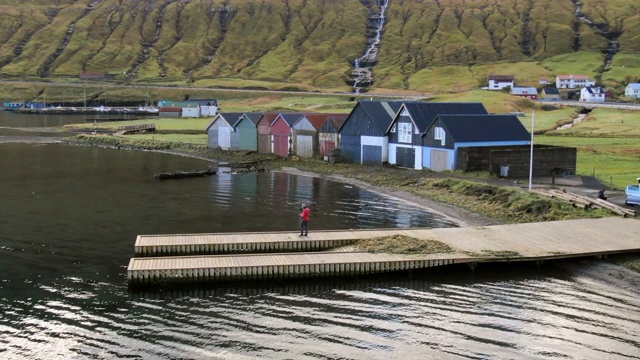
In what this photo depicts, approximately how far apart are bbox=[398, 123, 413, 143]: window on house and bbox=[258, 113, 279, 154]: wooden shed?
21.8m

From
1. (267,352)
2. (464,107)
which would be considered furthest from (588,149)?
(267,352)

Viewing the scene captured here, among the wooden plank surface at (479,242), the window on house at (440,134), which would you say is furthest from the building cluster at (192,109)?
the wooden plank surface at (479,242)

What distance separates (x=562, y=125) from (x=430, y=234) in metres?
78.4

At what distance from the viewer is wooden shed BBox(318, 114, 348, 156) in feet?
259

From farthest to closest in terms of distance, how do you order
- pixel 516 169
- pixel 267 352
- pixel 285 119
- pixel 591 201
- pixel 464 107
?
1. pixel 285 119
2. pixel 464 107
3. pixel 516 169
4. pixel 591 201
5. pixel 267 352

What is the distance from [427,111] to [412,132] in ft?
11.2

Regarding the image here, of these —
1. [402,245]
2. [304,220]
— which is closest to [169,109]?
[304,220]

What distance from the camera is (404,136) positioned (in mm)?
70250

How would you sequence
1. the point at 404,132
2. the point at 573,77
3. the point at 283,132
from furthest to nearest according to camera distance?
the point at 573,77, the point at 283,132, the point at 404,132

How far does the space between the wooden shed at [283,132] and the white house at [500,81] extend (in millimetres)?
115608

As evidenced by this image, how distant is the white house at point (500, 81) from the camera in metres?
190

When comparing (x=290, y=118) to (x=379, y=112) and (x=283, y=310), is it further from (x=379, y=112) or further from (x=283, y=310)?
(x=283, y=310)

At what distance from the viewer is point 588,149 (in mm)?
78125

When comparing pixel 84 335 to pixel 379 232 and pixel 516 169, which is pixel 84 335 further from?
pixel 516 169
